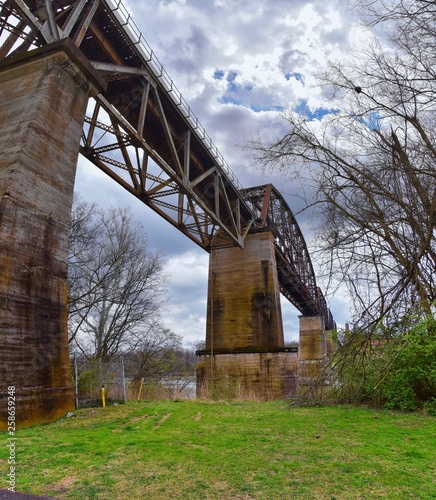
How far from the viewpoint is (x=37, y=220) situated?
22.9 feet

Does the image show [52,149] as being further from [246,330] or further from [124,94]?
[246,330]

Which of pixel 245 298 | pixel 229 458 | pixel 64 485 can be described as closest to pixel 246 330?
pixel 245 298

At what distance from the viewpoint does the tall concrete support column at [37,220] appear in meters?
6.13

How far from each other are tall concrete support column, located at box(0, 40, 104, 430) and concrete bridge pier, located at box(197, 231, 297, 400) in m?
13.0

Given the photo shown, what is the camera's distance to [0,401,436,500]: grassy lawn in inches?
131

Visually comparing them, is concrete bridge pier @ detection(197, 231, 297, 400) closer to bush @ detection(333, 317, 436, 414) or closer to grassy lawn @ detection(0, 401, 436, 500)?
bush @ detection(333, 317, 436, 414)

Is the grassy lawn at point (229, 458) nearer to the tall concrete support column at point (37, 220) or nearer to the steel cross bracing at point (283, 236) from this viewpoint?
the tall concrete support column at point (37, 220)

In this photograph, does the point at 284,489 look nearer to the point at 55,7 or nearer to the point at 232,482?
the point at 232,482

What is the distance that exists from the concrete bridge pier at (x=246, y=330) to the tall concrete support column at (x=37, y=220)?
42.7ft

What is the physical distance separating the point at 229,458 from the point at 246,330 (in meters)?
17.7

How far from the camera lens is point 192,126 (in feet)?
53.1

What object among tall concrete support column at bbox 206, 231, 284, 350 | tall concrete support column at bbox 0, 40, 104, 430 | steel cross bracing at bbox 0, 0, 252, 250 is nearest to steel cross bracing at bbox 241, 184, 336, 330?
tall concrete support column at bbox 206, 231, 284, 350

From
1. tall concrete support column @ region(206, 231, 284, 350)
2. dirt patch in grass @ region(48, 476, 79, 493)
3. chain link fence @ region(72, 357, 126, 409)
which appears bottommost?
chain link fence @ region(72, 357, 126, 409)

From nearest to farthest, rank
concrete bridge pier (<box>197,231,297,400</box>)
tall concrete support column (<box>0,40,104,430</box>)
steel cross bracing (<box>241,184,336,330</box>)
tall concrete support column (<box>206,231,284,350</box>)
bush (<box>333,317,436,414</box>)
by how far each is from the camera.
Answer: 1. tall concrete support column (<box>0,40,104,430</box>)
2. bush (<box>333,317,436,414</box>)
3. concrete bridge pier (<box>197,231,297,400</box>)
4. tall concrete support column (<box>206,231,284,350</box>)
5. steel cross bracing (<box>241,184,336,330</box>)
